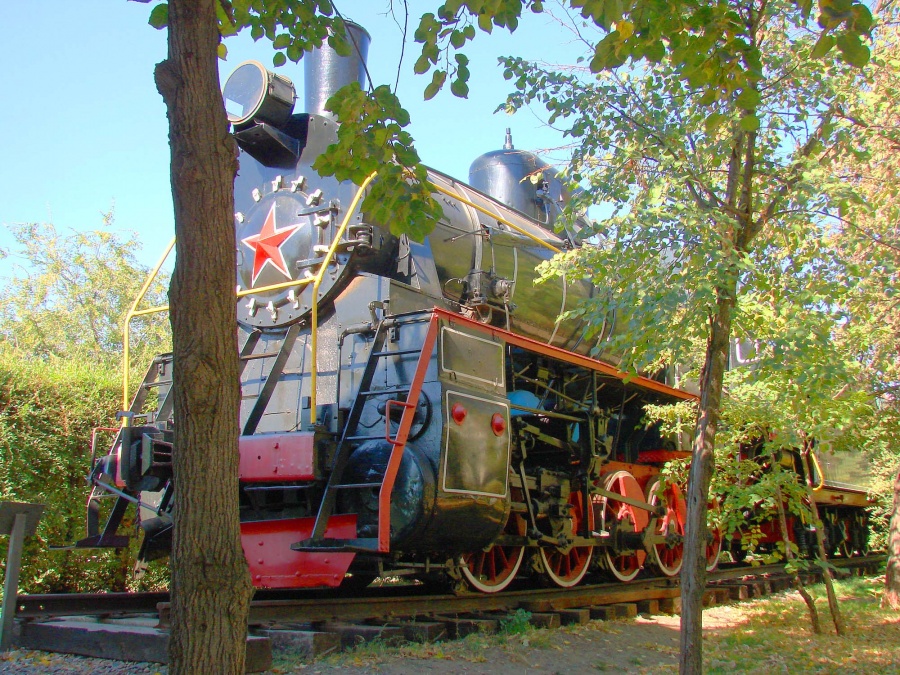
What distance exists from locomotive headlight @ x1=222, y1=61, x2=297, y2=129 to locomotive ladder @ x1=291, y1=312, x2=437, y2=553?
6.86ft

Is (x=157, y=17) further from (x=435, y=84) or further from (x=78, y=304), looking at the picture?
(x=78, y=304)

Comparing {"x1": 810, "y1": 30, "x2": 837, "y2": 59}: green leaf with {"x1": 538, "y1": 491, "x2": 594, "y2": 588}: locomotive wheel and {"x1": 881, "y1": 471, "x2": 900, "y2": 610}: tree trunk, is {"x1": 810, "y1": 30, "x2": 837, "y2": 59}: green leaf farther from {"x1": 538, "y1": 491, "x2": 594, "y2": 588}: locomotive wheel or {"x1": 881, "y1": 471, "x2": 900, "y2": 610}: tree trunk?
{"x1": 881, "y1": 471, "x2": 900, "y2": 610}: tree trunk

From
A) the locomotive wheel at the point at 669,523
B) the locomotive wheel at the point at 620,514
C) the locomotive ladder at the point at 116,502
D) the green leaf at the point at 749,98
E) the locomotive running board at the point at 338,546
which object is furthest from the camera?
the locomotive wheel at the point at 669,523

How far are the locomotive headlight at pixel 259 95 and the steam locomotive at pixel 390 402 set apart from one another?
0.02 m

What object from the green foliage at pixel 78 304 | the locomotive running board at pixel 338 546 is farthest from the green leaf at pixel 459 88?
the green foliage at pixel 78 304

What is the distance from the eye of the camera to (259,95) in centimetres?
643

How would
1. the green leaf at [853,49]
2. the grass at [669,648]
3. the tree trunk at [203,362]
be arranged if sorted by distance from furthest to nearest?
the grass at [669,648] → the green leaf at [853,49] → the tree trunk at [203,362]

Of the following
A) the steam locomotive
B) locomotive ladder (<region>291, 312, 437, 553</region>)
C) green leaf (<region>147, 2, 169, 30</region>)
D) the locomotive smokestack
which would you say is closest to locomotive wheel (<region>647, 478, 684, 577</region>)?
the steam locomotive

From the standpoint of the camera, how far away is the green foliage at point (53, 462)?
705cm

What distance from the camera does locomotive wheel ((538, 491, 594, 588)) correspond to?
693 centimetres

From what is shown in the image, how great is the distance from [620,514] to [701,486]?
3.36 m

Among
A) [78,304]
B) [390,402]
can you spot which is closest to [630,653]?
[390,402]

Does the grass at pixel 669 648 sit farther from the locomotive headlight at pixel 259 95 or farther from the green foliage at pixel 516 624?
the locomotive headlight at pixel 259 95

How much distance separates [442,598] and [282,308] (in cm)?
244
